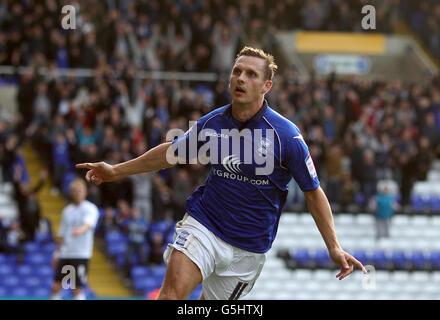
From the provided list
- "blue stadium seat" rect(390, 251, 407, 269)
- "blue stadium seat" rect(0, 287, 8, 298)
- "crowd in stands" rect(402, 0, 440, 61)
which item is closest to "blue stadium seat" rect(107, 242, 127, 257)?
"blue stadium seat" rect(0, 287, 8, 298)

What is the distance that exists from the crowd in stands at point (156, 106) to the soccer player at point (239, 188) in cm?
963

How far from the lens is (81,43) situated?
19.2 meters

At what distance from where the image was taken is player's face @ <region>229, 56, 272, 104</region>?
20.7 feet

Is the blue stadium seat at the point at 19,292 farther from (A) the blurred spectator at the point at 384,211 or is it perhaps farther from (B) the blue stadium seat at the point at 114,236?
(A) the blurred spectator at the point at 384,211

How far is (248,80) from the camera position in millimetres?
6324

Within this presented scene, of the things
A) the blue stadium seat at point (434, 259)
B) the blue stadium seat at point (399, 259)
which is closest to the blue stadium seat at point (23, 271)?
the blue stadium seat at point (399, 259)

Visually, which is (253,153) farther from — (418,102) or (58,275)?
(418,102)

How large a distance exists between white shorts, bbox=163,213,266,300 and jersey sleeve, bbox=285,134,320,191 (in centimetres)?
68

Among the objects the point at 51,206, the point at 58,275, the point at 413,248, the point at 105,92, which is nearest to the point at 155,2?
the point at 105,92

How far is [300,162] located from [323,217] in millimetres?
417

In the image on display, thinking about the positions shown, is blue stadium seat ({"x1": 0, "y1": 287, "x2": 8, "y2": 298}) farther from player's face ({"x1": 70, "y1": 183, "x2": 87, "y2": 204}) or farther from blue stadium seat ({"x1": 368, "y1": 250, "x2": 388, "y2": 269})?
blue stadium seat ({"x1": 368, "y1": 250, "x2": 388, "y2": 269})
